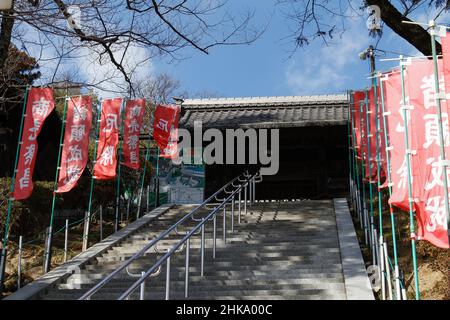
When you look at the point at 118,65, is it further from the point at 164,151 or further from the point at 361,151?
the point at 361,151

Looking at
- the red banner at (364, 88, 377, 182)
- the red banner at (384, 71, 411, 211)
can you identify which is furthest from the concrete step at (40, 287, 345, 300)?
the red banner at (364, 88, 377, 182)

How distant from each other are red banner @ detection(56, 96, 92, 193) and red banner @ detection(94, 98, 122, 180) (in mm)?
503

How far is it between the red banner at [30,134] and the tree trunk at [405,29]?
21.7 feet

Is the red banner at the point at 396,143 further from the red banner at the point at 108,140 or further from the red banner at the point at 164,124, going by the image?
the red banner at the point at 164,124

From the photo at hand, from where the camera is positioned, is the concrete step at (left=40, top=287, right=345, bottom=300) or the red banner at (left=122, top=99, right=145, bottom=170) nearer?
the concrete step at (left=40, top=287, right=345, bottom=300)

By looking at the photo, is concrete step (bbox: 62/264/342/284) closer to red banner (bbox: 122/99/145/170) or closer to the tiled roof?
red banner (bbox: 122/99/145/170)

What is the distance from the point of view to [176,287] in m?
7.84

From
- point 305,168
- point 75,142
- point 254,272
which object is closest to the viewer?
point 254,272

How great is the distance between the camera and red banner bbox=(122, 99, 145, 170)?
1211 cm

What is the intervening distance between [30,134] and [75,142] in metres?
0.97

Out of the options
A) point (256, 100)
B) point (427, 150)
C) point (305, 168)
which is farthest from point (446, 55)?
point (256, 100)

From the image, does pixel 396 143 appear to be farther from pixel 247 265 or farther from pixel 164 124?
pixel 164 124

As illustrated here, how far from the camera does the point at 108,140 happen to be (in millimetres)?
11461

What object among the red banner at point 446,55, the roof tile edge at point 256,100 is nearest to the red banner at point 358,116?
the red banner at point 446,55
